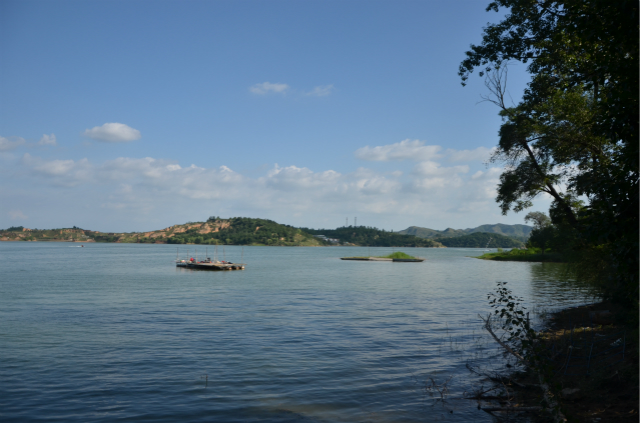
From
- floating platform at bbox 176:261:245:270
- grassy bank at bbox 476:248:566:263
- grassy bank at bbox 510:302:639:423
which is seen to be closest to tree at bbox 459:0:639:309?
grassy bank at bbox 510:302:639:423

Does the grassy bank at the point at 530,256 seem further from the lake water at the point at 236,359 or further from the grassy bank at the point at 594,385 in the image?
the grassy bank at the point at 594,385

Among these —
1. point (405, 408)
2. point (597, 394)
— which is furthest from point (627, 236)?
point (405, 408)

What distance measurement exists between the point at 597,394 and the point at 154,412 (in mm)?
14041

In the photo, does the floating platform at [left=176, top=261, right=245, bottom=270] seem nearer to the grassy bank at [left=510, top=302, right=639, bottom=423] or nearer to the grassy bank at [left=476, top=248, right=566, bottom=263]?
the grassy bank at [left=510, top=302, right=639, bottom=423]

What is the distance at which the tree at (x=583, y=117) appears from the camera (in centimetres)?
881

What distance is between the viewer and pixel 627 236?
840 cm

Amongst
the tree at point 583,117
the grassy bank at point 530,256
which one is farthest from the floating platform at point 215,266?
the grassy bank at point 530,256

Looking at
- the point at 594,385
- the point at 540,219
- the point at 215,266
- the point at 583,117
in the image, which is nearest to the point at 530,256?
the point at 540,219

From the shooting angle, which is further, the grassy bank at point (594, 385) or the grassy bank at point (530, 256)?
the grassy bank at point (530, 256)

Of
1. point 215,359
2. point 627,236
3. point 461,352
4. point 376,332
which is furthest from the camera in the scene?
point 376,332

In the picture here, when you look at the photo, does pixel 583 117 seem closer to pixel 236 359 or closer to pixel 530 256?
pixel 236 359

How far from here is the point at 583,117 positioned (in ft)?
63.4

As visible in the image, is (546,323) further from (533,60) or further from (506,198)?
(533,60)

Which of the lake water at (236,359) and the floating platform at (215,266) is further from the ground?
the lake water at (236,359)
